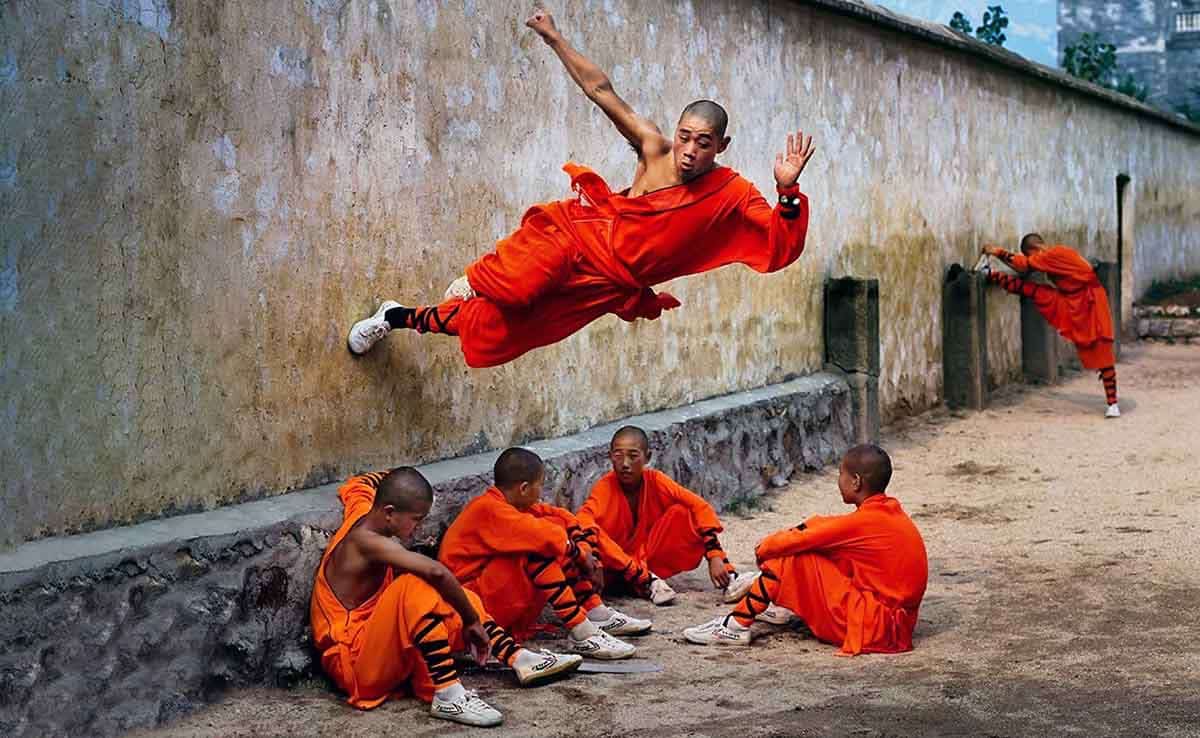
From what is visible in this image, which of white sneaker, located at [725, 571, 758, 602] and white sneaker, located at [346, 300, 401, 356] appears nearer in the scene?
white sneaker, located at [346, 300, 401, 356]

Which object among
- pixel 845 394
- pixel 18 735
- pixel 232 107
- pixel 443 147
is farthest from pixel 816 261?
pixel 18 735

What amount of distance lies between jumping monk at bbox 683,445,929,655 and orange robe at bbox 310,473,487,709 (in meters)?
1.22

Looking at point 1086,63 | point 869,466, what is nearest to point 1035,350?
point 869,466

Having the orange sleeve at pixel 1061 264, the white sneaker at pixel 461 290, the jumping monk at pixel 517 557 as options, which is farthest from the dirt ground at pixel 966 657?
the orange sleeve at pixel 1061 264

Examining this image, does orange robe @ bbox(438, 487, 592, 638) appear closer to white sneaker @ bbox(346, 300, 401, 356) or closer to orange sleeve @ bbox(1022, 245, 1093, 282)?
white sneaker @ bbox(346, 300, 401, 356)

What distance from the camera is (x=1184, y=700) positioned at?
4512 millimetres

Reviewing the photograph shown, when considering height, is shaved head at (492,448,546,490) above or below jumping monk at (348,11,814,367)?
below

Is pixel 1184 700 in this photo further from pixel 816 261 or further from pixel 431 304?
pixel 816 261

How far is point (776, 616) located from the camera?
5.86 metres

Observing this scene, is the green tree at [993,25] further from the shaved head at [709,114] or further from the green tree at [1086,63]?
the shaved head at [709,114]

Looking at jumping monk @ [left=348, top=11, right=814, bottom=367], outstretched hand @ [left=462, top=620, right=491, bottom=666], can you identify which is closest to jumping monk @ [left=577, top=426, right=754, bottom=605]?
jumping monk @ [left=348, top=11, right=814, bottom=367]

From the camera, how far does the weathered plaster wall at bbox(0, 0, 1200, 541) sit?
4.30 meters

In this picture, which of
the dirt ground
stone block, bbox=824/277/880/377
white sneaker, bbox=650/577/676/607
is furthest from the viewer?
stone block, bbox=824/277/880/377

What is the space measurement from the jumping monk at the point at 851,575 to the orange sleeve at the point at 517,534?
664mm
